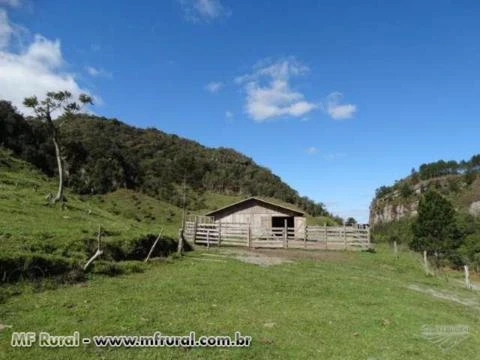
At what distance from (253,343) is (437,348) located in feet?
15.3

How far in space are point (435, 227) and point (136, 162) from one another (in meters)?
60.9

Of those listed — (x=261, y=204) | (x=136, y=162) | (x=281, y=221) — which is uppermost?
(x=136, y=162)

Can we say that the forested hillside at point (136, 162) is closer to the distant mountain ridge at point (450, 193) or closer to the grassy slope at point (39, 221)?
the grassy slope at point (39, 221)

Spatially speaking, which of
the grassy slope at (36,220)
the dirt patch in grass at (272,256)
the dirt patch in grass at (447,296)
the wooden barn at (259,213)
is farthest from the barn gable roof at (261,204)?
the dirt patch in grass at (447,296)

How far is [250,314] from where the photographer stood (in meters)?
11.3

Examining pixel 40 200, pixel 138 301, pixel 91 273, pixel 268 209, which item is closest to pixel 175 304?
pixel 138 301

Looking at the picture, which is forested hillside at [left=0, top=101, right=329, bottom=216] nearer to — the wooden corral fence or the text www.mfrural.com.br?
the wooden corral fence

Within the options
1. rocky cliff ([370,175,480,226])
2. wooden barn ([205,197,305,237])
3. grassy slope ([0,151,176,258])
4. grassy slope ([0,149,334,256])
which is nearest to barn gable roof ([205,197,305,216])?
wooden barn ([205,197,305,237])

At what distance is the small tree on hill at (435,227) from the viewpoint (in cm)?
5600

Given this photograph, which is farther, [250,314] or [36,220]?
[36,220]

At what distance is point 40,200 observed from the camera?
90.4 ft

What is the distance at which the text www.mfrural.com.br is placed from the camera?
825 cm

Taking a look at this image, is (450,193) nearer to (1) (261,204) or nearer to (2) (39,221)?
(1) (261,204)

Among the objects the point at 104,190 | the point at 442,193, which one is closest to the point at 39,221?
the point at 104,190
